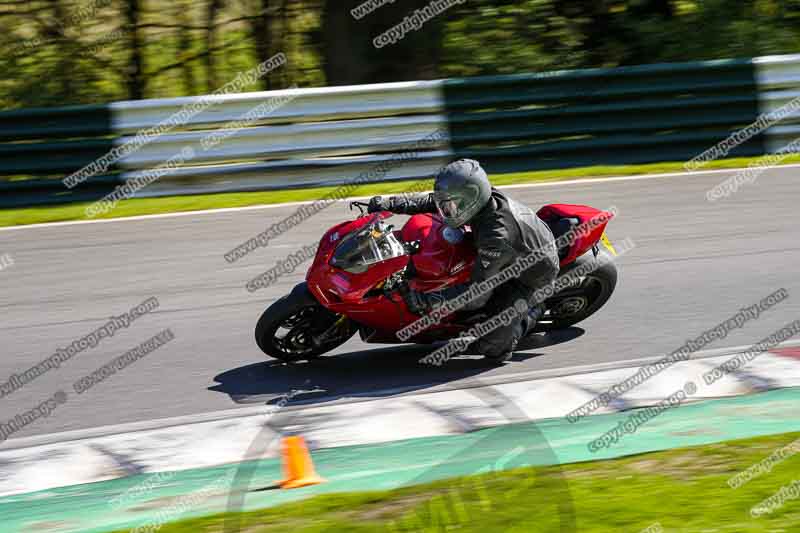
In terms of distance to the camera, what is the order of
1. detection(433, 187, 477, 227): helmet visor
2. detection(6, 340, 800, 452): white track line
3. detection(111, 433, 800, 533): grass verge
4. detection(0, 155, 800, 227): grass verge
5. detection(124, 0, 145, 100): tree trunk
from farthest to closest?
detection(124, 0, 145, 100): tree trunk
detection(0, 155, 800, 227): grass verge
detection(433, 187, 477, 227): helmet visor
detection(6, 340, 800, 452): white track line
detection(111, 433, 800, 533): grass verge

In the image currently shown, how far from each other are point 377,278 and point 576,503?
229 cm

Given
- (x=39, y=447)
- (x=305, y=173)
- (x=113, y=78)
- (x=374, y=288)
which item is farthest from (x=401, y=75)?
(x=39, y=447)

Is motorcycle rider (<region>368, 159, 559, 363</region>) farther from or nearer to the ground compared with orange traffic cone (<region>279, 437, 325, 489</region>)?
farther from the ground

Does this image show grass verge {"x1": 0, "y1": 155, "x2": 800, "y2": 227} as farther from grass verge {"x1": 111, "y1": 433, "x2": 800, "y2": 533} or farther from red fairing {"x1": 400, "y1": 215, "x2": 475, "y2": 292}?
grass verge {"x1": 111, "y1": 433, "x2": 800, "y2": 533}

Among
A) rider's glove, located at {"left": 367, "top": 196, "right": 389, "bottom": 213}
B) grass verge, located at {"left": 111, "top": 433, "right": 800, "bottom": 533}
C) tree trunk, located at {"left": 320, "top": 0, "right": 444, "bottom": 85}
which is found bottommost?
grass verge, located at {"left": 111, "top": 433, "right": 800, "bottom": 533}

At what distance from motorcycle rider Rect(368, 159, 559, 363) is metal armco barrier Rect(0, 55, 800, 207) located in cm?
571

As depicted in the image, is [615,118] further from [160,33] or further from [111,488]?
[111,488]

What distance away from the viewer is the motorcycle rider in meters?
6.83

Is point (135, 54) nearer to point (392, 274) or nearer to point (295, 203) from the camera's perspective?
point (295, 203)

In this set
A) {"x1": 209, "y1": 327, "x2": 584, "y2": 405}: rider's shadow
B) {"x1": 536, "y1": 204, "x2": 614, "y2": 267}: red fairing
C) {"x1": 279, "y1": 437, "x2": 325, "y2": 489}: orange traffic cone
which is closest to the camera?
{"x1": 279, "y1": 437, "x2": 325, "y2": 489}: orange traffic cone

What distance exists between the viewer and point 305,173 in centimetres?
1293

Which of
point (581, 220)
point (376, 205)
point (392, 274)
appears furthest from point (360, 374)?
point (581, 220)

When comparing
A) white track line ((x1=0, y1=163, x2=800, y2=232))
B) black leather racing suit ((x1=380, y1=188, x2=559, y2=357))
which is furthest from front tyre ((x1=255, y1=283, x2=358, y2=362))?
white track line ((x1=0, y1=163, x2=800, y2=232))

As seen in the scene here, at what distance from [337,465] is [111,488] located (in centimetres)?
120
